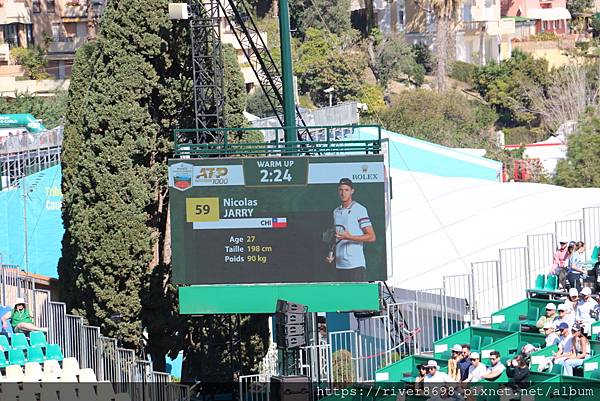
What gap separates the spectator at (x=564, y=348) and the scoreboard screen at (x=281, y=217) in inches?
178

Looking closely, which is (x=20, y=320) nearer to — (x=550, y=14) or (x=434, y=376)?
(x=434, y=376)

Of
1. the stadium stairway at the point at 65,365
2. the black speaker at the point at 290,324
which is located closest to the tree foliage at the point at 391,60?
the stadium stairway at the point at 65,365

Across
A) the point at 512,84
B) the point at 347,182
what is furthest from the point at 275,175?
the point at 512,84

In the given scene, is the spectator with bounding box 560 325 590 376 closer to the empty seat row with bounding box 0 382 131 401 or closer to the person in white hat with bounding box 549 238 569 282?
the person in white hat with bounding box 549 238 569 282

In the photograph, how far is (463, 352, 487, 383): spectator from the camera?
22.5m

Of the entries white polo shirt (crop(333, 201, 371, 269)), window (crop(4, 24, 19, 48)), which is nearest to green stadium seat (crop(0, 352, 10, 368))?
white polo shirt (crop(333, 201, 371, 269))

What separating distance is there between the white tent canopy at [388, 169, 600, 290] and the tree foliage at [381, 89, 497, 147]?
1384 inches

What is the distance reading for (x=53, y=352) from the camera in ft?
84.7

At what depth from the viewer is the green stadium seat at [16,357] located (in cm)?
2530

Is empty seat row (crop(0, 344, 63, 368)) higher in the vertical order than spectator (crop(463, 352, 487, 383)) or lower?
lower

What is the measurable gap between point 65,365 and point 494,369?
22.6 feet

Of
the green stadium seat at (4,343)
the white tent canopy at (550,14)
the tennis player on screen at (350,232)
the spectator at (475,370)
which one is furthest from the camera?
the white tent canopy at (550,14)

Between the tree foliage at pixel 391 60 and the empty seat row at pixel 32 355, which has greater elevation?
the empty seat row at pixel 32 355

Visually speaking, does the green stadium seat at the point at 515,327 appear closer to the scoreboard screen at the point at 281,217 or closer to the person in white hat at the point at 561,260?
the person in white hat at the point at 561,260
